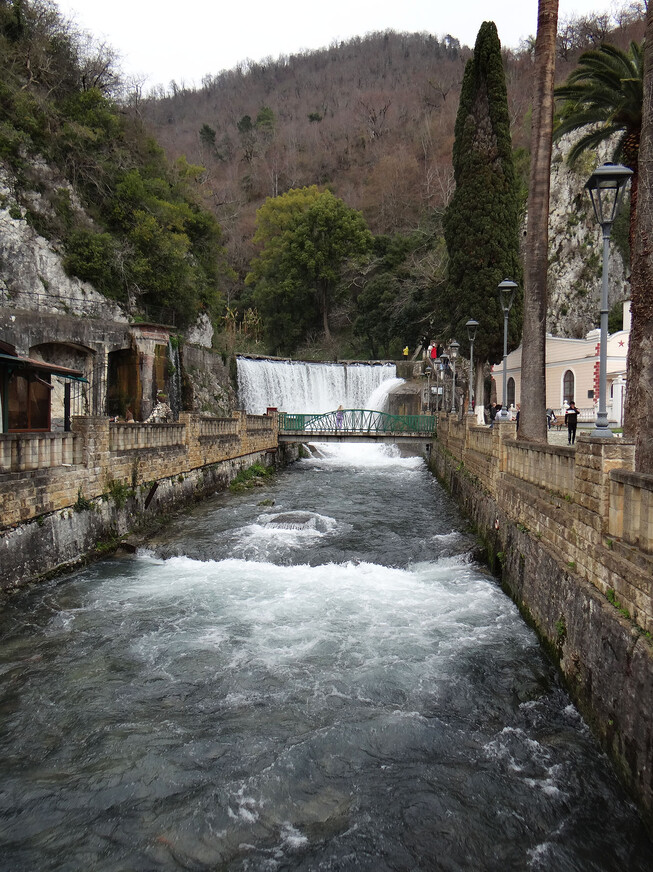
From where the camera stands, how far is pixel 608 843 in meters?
4.42

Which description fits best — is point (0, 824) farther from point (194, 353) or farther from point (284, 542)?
point (194, 353)

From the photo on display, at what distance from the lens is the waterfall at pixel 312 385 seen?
117 feet

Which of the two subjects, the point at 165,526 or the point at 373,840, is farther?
the point at 165,526

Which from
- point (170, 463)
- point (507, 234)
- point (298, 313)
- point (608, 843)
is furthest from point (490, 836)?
point (298, 313)

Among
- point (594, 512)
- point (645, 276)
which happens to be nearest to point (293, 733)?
point (594, 512)

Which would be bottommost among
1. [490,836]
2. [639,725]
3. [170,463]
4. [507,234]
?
[490,836]

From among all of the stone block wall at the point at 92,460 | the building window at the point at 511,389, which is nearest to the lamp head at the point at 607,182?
the stone block wall at the point at 92,460

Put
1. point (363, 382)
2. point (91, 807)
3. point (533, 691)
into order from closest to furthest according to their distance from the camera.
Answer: point (91, 807) < point (533, 691) < point (363, 382)

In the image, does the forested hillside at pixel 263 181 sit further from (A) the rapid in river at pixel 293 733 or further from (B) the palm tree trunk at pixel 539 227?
(A) the rapid in river at pixel 293 733

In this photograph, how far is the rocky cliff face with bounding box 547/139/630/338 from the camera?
42625mm

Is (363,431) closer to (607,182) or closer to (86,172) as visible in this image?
(86,172)

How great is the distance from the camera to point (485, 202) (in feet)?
90.0

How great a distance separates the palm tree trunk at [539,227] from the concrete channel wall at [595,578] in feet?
14.0

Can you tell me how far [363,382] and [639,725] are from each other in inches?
1361
